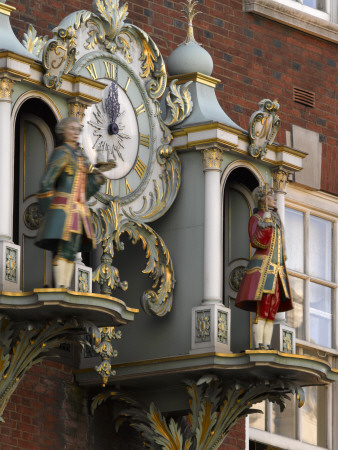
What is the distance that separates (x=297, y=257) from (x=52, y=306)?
562 cm

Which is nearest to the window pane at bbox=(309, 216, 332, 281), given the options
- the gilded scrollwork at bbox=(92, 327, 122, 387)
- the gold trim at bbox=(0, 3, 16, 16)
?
the gilded scrollwork at bbox=(92, 327, 122, 387)

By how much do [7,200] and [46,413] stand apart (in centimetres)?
243

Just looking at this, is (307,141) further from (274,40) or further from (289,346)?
(289,346)

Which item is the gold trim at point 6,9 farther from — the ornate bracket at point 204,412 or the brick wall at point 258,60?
the ornate bracket at point 204,412

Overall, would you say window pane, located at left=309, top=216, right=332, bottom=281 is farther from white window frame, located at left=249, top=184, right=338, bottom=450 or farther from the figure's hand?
the figure's hand

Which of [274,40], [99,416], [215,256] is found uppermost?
[274,40]

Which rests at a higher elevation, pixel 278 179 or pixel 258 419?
pixel 278 179

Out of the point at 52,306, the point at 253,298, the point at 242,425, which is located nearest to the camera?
the point at 52,306

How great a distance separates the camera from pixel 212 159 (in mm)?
19172

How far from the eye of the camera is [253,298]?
18.9 metres

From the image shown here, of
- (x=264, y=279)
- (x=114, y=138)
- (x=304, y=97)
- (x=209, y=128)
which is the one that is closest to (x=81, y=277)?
(x=114, y=138)

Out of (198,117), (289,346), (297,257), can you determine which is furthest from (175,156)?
(297,257)

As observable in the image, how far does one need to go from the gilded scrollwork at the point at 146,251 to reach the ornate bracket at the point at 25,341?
0.78 meters

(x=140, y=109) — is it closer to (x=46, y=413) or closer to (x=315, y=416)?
(x=46, y=413)
